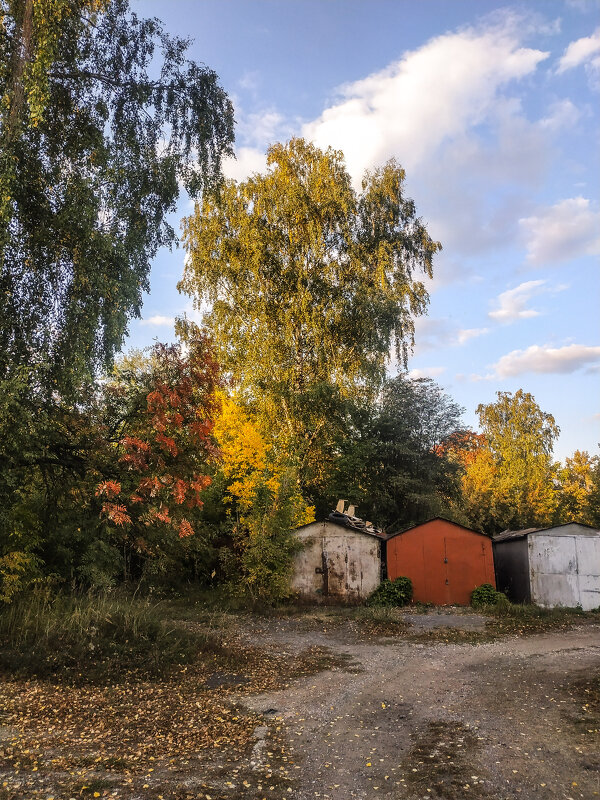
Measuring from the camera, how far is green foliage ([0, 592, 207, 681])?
8.34 meters

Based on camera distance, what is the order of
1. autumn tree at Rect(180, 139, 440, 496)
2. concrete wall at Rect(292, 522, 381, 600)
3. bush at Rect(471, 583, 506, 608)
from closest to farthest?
1. bush at Rect(471, 583, 506, 608)
2. concrete wall at Rect(292, 522, 381, 600)
3. autumn tree at Rect(180, 139, 440, 496)

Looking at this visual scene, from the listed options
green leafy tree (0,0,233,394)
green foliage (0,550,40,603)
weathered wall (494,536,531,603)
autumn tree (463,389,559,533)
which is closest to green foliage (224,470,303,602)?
green foliage (0,550,40,603)

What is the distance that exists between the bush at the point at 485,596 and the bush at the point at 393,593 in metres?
2.13

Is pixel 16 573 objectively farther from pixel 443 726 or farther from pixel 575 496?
pixel 575 496

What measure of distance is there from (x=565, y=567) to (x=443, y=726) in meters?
13.7

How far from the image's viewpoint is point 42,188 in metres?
9.24

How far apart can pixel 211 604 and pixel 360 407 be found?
485 inches

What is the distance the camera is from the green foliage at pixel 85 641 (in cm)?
834

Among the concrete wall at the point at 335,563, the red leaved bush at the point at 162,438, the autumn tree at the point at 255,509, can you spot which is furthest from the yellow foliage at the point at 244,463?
the red leaved bush at the point at 162,438

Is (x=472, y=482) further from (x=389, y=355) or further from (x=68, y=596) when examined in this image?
(x=68, y=596)

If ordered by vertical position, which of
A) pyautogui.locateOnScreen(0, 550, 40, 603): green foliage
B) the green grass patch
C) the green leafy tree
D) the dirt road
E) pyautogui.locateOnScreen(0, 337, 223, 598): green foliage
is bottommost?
the dirt road

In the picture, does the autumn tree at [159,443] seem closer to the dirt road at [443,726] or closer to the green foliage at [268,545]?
the dirt road at [443,726]

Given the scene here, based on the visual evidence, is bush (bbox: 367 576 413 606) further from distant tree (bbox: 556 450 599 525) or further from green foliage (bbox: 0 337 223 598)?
distant tree (bbox: 556 450 599 525)

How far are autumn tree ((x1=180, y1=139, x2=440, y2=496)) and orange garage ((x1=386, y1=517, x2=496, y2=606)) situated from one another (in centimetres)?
654
